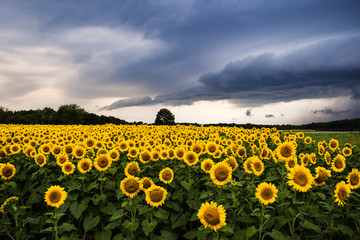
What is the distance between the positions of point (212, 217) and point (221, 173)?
1237 millimetres

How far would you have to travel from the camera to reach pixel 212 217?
4062 millimetres

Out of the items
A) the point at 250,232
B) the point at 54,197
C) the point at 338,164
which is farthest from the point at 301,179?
Result: the point at 54,197

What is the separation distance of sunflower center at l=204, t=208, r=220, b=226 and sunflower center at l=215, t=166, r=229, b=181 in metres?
1.10

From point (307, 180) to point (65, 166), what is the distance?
5980mm

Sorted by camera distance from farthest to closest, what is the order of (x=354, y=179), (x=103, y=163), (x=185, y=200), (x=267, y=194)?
(x=103, y=163)
(x=185, y=200)
(x=354, y=179)
(x=267, y=194)

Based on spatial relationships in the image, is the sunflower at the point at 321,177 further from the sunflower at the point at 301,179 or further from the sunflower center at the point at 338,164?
the sunflower center at the point at 338,164

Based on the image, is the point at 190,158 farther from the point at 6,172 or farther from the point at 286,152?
the point at 6,172

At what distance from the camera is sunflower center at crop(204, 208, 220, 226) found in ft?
13.3

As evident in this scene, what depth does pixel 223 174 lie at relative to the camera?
515cm

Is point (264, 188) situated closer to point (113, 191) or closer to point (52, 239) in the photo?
point (113, 191)

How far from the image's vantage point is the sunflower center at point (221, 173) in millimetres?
5152

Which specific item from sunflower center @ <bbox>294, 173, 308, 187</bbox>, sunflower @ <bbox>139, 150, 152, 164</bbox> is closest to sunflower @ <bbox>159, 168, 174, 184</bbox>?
sunflower @ <bbox>139, 150, 152, 164</bbox>

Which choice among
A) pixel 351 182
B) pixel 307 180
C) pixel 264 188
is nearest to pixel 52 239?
pixel 264 188

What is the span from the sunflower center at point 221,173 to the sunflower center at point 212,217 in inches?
43.4
